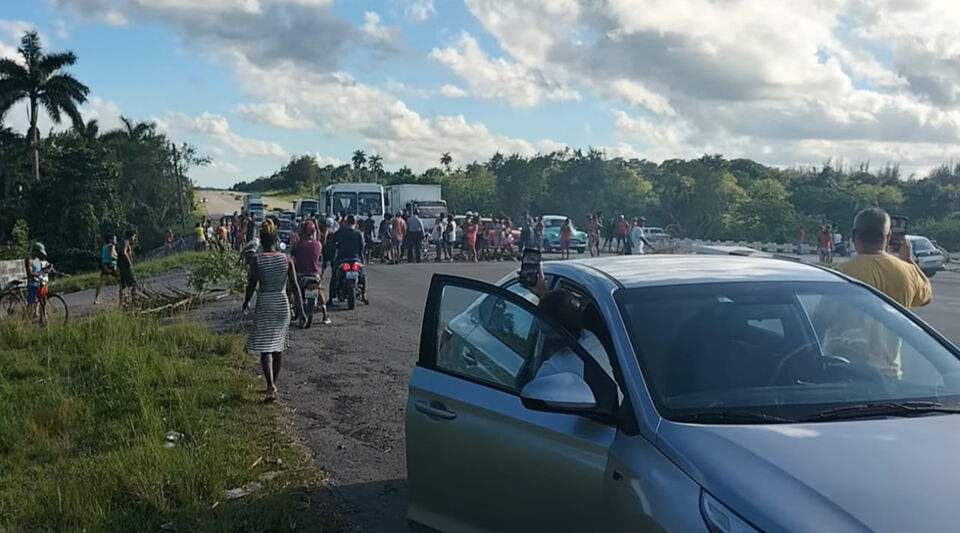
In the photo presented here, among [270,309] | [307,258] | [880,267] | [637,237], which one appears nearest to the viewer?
[880,267]

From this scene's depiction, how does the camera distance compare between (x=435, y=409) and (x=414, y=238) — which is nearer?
(x=435, y=409)

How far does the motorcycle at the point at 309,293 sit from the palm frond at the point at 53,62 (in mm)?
48940

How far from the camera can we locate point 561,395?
11.1ft

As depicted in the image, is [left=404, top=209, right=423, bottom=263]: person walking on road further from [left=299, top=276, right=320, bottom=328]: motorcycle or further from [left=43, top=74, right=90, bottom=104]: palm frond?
[left=43, top=74, right=90, bottom=104]: palm frond

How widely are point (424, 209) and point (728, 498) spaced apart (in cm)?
3721

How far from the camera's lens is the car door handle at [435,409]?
13.8 feet

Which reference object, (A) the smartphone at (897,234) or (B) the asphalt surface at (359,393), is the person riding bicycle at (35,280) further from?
(A) the smartphone at (897,234)

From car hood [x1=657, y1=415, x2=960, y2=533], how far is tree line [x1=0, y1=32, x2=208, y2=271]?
134 ft

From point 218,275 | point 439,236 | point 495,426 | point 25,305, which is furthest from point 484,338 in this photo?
point 439,236

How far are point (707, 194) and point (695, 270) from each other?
62.1 m

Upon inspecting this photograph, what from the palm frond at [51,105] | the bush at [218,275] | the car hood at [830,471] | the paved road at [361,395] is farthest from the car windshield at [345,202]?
the car hood at [830,471]

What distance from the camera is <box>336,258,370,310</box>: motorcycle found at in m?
16.1

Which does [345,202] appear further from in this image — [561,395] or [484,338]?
[561,395]

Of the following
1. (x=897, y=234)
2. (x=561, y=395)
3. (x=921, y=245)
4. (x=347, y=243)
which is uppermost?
(x=897, y=234)
